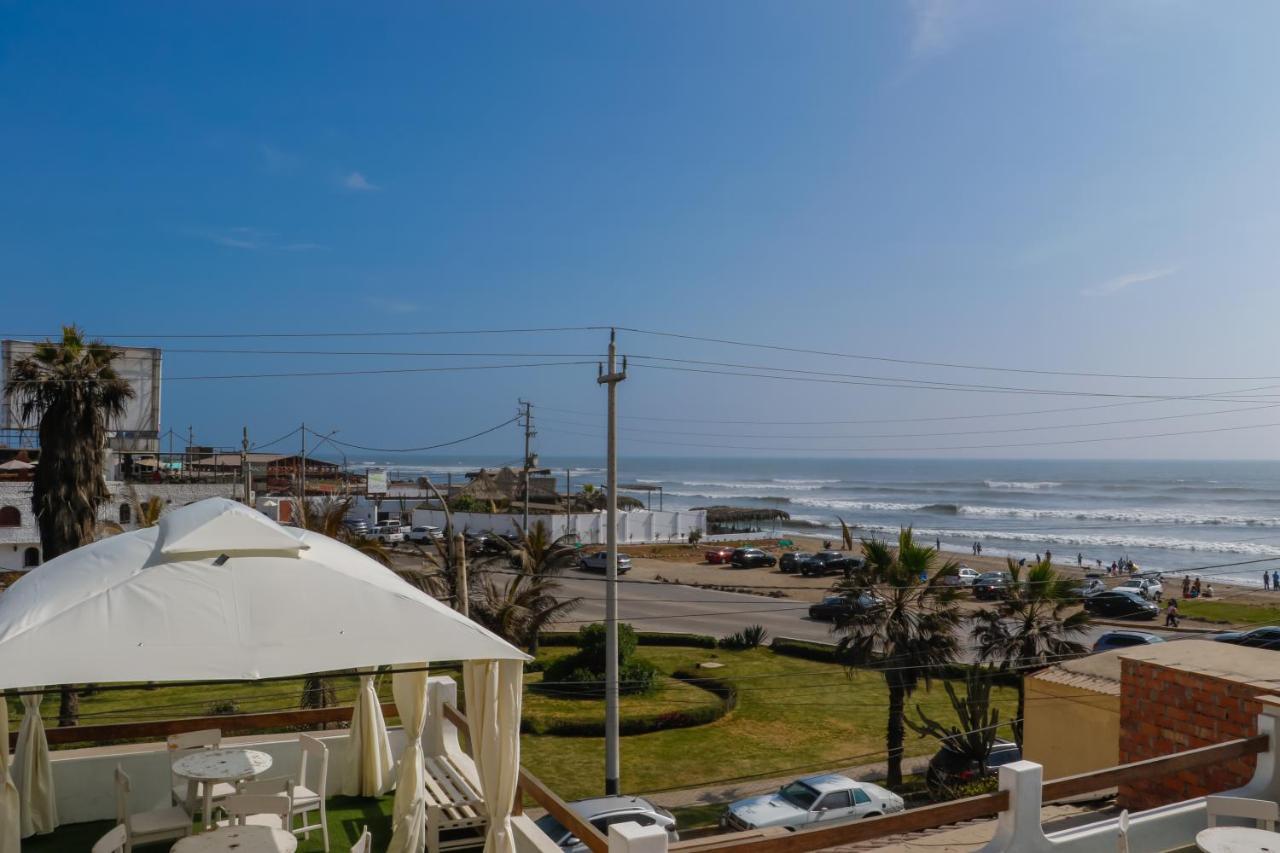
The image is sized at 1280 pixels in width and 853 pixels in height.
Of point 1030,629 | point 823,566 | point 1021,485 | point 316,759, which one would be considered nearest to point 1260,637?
point 1030,629

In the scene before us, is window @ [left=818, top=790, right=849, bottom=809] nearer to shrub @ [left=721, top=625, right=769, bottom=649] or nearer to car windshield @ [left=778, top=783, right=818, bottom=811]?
car windshield @ [left=778, top=783, right=818, bottom=811]

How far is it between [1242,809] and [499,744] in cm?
506

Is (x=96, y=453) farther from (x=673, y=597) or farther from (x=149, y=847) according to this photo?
(x=673, y=597)

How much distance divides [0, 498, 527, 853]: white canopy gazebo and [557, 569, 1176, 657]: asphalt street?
23.2m

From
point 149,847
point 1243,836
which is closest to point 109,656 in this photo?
point 149,847

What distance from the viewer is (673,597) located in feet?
123

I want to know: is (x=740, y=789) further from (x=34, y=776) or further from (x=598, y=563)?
(x=598, y=563)

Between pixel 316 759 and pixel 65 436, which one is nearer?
pixel 316 759

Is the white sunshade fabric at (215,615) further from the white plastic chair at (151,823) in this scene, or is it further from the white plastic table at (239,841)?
the white plastic chair at (151,823)

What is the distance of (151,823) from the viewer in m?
6.70

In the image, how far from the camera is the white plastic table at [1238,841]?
5453mm

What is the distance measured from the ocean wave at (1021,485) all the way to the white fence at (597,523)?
7645 cm

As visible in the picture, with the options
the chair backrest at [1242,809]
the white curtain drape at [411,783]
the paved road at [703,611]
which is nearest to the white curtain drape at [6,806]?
the white curtain drape at [411,783]

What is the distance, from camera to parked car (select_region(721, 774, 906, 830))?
12914 mm
